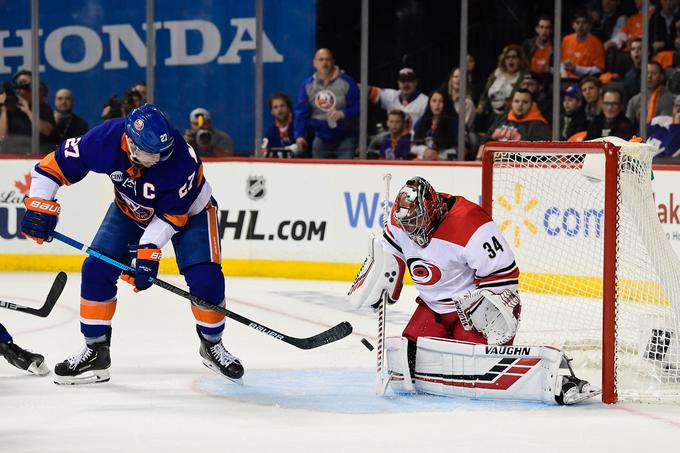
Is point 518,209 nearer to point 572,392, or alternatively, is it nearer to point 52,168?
point 572,392

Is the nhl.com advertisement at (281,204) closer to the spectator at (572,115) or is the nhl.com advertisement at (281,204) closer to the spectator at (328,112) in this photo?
the spectator at (328,112)

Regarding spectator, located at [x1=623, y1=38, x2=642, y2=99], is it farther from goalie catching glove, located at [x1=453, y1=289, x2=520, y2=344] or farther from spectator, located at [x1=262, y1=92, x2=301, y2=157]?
goalie catching glove, located at [x1=453, y1=289, x2=520, y2=344]

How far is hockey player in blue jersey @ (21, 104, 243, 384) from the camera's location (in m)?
4.27

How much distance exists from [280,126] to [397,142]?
795 mm

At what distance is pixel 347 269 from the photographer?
25.6 ft

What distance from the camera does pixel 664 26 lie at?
7.72 m

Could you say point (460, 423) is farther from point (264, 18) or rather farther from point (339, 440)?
point (264, 18)

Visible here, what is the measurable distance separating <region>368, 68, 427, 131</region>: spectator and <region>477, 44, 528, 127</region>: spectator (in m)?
0.41

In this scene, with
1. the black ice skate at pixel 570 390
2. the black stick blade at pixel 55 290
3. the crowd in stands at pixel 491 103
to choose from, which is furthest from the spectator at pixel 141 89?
the black ice skate at pixel 570 390

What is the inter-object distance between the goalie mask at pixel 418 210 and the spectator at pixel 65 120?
4.87 m

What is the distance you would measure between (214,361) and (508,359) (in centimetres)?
108

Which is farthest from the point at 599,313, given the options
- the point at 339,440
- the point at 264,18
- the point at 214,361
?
the point at 264,18

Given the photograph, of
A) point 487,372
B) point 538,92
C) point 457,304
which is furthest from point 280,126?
→ point 487,372

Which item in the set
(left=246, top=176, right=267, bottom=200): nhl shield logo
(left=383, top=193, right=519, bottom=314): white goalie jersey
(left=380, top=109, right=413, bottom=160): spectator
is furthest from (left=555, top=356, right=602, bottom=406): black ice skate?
(left=380, top=109, right=413, bottom=160): spectator
